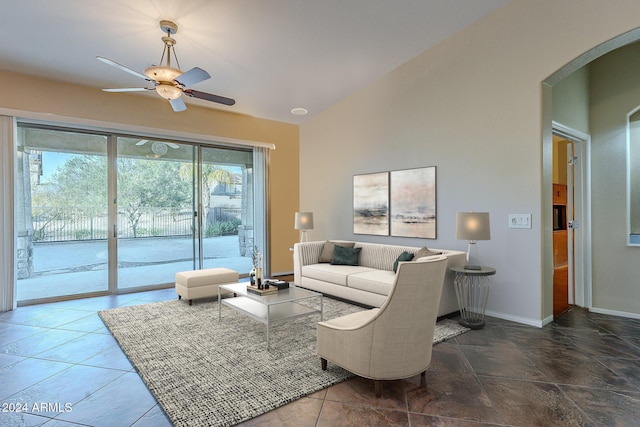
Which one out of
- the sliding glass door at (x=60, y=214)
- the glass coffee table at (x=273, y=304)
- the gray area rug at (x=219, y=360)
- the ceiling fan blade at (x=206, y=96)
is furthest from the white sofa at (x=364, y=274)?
the sliding glass door at (x=60, y=214)

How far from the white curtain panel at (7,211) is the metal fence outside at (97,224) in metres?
0.35

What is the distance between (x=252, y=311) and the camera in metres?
3.38

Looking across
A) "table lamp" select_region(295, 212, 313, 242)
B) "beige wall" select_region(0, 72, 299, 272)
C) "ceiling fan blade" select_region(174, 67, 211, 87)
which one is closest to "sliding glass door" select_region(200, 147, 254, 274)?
"beige wall" select_region(0, 72, 299, 272)

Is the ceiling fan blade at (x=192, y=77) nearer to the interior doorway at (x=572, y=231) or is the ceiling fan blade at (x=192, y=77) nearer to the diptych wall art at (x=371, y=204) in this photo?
the diptych wall art at (x=371, y=204)

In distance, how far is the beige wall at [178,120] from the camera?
175 inches

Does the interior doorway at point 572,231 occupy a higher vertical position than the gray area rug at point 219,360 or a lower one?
higher

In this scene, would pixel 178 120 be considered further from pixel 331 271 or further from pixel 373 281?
pixel 373 281

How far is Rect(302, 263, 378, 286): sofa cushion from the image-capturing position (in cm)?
456

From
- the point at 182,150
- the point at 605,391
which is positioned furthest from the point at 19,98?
the point at 605,391

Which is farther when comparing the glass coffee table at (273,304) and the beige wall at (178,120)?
the beige wall at (178,120)

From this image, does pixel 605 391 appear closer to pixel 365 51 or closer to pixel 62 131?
pixel 365 51

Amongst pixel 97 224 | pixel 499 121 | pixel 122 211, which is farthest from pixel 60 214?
pixel 499 121

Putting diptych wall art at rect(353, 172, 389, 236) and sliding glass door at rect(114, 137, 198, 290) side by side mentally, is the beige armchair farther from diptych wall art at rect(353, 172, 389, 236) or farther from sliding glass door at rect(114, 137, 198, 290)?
sliding glass door at rect(114, 137, 198, 290)

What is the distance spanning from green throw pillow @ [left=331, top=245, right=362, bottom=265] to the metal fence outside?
2.47m
